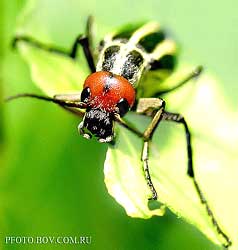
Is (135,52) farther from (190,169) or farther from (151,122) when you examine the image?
(190,169)

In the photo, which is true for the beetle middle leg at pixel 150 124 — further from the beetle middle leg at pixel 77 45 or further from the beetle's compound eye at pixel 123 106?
the beetle middle leg at pixel 77 45

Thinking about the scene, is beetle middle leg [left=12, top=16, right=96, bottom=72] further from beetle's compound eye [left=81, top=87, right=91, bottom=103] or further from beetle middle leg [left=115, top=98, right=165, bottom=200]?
beetle's compound eye [left=81, top=87, right=91, bottom=103]

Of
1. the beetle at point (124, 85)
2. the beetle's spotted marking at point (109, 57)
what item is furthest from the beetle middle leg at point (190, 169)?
the beetle's spotted marking at point (109, 57)

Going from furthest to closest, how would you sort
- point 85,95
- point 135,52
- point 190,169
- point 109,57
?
point 135,52 < point 109,57 < point 85,95 < point 190,169

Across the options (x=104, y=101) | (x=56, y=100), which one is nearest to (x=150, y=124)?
(x=104, y=101)

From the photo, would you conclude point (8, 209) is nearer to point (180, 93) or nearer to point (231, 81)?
point (180, 93)

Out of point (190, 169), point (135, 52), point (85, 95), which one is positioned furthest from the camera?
point (135, 52)

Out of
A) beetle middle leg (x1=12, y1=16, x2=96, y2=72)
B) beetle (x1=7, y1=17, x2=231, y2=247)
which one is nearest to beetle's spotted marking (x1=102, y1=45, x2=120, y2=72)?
beetle (x1=7, y1=17, x2=231, y2=247)
